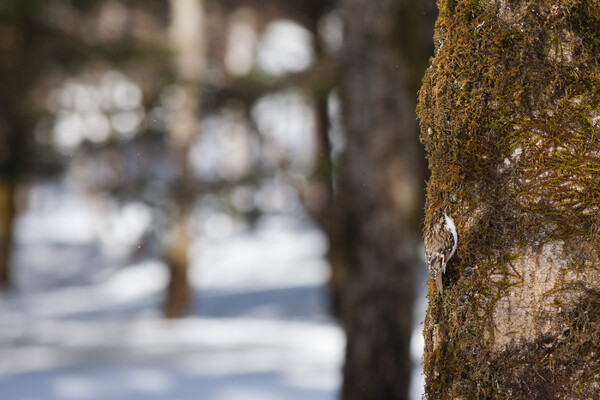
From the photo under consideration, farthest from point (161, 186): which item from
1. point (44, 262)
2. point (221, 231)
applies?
point (221, 231)

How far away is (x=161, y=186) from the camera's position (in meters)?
12.1

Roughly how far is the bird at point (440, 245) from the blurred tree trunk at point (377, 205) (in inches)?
141

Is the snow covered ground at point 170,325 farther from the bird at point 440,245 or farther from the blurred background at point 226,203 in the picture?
the bird at point 440,245

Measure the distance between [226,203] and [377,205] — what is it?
687cm

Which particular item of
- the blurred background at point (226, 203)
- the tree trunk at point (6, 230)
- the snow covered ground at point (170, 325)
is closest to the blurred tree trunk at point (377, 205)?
the blurred background at point (226, 203)

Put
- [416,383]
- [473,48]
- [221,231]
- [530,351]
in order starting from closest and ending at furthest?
[530,351] < [473,48] < [416,383] < [221,231]

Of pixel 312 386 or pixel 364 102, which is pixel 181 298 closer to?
pixel 312 386

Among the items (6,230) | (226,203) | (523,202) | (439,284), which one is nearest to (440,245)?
(439,284)

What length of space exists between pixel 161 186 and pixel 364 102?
24.4 feet

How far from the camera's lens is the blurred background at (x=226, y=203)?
5.30m

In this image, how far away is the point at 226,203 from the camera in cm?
1186

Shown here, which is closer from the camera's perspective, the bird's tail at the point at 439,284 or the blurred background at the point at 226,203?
the bird's tail at the point at 439,284

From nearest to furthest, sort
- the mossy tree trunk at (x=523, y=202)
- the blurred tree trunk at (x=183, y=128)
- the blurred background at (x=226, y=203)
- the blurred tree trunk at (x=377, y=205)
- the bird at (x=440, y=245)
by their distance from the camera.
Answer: the mossy tree trunk at (x=523, y=202), the bird at (x=440, y=245), the blurred tree trunk at (x=377, y=205), the blurred background at (x=226, y=203), the blurred tree trunk at (x=183, y=128)

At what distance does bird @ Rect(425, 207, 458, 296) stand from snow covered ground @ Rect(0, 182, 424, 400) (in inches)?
177
